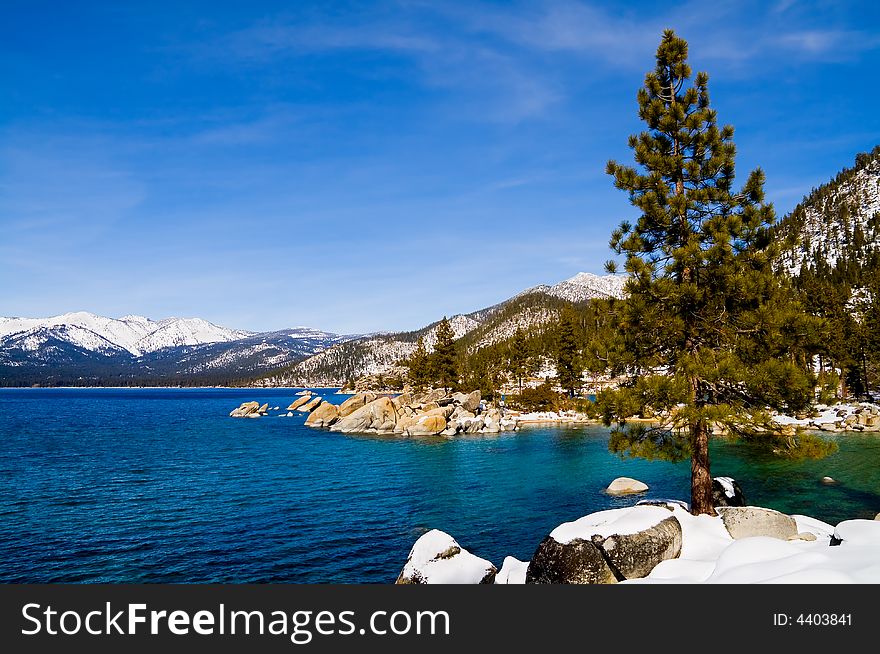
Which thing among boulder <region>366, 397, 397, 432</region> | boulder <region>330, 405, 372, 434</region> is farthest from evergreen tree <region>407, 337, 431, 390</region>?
boulder <region>330, 405, 372, 434</region>

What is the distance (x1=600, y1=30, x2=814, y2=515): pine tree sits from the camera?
17.7m

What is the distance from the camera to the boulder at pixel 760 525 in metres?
16.5

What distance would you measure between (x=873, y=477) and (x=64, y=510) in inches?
2165

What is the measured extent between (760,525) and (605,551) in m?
6.33

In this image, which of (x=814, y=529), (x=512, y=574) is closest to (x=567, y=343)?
(x=814, y=529)

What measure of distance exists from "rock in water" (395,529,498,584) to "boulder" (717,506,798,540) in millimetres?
8450

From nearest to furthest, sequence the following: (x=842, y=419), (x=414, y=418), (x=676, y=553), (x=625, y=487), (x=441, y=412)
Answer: (x=676, y=553), (x=625, y=487), (x=842, y=419), (x=414, y=418), (x=441, y=412)

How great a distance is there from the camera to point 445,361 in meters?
107

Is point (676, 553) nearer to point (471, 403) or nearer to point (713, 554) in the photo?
point (713, 554)

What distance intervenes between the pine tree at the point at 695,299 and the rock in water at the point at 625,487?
46.8ft

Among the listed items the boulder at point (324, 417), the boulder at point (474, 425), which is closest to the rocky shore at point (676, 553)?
the boulder at point (474, 425)

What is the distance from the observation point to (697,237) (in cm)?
1964

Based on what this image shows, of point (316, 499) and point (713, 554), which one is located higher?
point (713, 554)

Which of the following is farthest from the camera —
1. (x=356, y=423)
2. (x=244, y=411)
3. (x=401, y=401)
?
(x=244, y=411)
